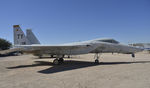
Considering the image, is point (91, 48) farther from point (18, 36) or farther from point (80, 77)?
point (18, 36)

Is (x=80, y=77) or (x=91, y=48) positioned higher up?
(x=91, y=48)

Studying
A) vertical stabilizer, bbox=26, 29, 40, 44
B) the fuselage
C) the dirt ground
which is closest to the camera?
the dirt ground

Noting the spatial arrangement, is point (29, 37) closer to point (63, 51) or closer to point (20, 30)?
point (20, 30)

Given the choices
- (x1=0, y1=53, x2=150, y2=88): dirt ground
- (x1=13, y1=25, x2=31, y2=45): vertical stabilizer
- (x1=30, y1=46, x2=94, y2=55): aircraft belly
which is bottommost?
(x1=0, y1=53, x2=150, y2=88): dirt ground

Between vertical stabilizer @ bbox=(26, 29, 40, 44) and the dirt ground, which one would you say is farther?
vertical stabilizer @ bbox=(26, 29, 40, 44)

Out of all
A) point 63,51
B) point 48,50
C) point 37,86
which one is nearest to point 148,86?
point 37,86

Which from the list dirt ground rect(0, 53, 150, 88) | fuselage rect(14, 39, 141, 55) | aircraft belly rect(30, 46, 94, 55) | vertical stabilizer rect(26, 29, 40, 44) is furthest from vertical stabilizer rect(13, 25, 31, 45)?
dirt ground rect(0, 53, 150, 88)

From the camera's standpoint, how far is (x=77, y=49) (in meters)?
12.2

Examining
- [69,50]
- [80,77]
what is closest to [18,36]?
[69,50]

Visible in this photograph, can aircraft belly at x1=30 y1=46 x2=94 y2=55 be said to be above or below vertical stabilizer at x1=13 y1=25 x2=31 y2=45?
below

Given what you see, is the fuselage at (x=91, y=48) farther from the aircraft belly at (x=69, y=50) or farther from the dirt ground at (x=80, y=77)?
the dirt ground at (x=80, y=77)

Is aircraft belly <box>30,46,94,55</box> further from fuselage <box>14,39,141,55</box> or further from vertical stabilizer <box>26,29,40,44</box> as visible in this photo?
vertical stabilizer <box>26,29,40,44</box>

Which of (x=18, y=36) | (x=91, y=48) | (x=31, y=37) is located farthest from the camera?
(x=31, y=37)

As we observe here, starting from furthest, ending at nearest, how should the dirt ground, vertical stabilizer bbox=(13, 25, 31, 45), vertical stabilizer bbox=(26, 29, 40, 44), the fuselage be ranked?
vertical stabilizer bbox=(26, 29, 40, 44) < vertical stabilizer bbox=(13, 25, 31, 45) < the fuselage < the dirt ground
